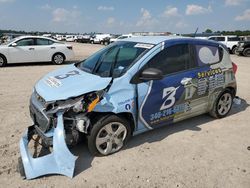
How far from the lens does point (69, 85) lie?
397 cm

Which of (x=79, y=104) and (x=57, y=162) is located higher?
(x=79, y=104)

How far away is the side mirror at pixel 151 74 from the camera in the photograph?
4062mm

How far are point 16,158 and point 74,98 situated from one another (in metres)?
1.33

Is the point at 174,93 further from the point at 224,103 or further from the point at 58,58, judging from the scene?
the point at 58,58

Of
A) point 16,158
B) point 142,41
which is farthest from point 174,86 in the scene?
point 16,158

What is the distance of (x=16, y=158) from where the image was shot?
4.04 metres

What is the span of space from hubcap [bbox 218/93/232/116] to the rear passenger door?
0.58m

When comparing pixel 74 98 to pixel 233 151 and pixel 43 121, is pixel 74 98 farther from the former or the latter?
pixel 233 151

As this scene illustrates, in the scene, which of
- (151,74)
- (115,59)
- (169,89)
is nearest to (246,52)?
(169,89)

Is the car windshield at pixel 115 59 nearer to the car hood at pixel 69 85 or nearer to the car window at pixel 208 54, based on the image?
the car hood at pixel 69 85

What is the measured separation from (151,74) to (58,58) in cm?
1114

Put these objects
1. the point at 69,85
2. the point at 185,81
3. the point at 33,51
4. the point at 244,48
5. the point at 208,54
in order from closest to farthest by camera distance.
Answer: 1. the point at 69,85
2. the point at 185,81
3. the point at 208,54
4. the point at 33,51
5. the point at 244,48

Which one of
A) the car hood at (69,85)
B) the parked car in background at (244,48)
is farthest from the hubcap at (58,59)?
the parked car in background at (244,48)

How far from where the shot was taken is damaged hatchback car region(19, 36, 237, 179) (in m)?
3.70
